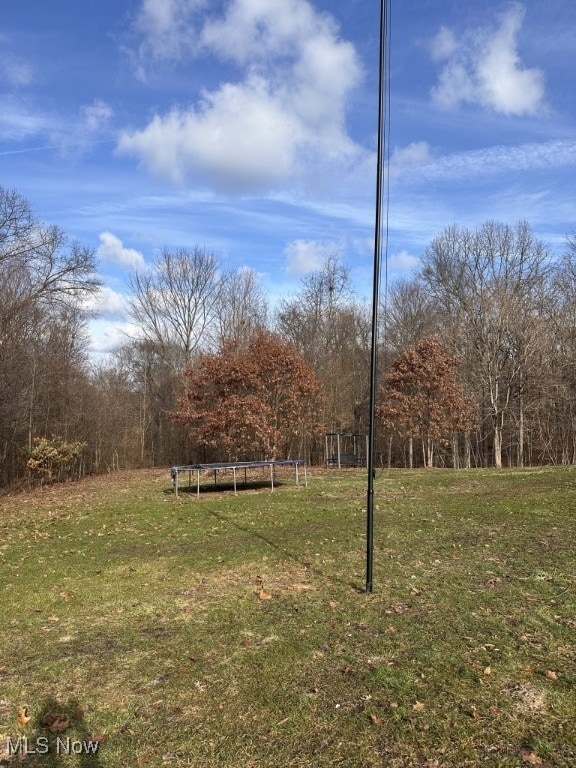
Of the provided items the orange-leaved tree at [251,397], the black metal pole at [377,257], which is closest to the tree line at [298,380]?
the orange-leaved tree at [251,397]

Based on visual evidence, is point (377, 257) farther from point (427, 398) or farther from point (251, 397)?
point (427, 398)

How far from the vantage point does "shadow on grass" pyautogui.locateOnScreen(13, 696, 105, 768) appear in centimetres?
251

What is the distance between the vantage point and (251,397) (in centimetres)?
1645

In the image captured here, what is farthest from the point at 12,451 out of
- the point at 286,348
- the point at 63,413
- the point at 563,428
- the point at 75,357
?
the point at 563,428

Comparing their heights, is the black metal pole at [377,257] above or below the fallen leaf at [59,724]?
above

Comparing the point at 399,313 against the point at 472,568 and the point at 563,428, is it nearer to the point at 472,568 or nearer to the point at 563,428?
→ the point at 563,428

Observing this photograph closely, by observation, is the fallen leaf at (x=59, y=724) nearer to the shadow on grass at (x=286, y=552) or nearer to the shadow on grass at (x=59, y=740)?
the shadow on grass at (x=59, y=740)

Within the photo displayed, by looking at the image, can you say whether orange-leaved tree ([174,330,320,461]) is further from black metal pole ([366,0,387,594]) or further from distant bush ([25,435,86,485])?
black metal pole ([366,0,387,594])

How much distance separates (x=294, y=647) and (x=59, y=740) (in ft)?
4.87

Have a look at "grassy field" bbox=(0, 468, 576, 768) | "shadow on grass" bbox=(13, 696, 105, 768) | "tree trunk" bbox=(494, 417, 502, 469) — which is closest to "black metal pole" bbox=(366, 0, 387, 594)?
"grassy field" bbox=(0, 468, 576, 768)

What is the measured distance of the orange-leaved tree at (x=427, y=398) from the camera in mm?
18156

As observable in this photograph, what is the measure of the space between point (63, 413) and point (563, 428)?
18.2m

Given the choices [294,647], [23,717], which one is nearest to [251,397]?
[294,647]

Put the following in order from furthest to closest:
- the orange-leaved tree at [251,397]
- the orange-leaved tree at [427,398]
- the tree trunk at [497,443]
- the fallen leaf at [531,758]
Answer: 1. the tree trunk at [497,443]
2. the orange-leaved tree at [427,398]
3. the orange-leaved tree at [251,397]
4. the fallen leaf at [531,758]
